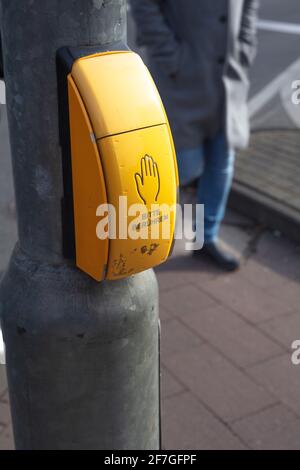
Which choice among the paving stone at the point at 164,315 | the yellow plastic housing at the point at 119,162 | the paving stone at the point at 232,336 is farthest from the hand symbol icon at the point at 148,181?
the paving stone at the point at 164,315

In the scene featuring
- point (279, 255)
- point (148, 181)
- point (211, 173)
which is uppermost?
point (148, 181)

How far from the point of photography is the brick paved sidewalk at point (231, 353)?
3428mm

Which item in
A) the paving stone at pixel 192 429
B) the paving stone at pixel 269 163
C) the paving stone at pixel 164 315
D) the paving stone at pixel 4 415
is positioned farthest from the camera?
the paving stone at pixel 269 163

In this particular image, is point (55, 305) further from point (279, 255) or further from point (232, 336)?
point (279, 255)

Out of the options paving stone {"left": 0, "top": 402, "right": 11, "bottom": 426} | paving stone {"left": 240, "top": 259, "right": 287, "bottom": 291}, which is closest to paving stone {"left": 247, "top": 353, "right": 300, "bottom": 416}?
paving stone {"left": 240, "top": 259, "right": 287, "bottom": 291}

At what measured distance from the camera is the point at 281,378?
374cm

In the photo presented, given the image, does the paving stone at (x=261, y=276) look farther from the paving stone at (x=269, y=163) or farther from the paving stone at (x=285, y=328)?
the paving stone at (x=269, y=163)

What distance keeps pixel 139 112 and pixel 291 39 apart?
9.33 metres

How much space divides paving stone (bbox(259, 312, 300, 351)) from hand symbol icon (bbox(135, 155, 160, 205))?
7.81 feet

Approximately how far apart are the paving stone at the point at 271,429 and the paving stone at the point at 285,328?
505mm

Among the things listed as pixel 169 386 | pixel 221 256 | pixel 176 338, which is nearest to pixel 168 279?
pixel 221 256

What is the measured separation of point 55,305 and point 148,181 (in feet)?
1.22

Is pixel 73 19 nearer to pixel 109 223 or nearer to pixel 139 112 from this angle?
pixel 139 112
